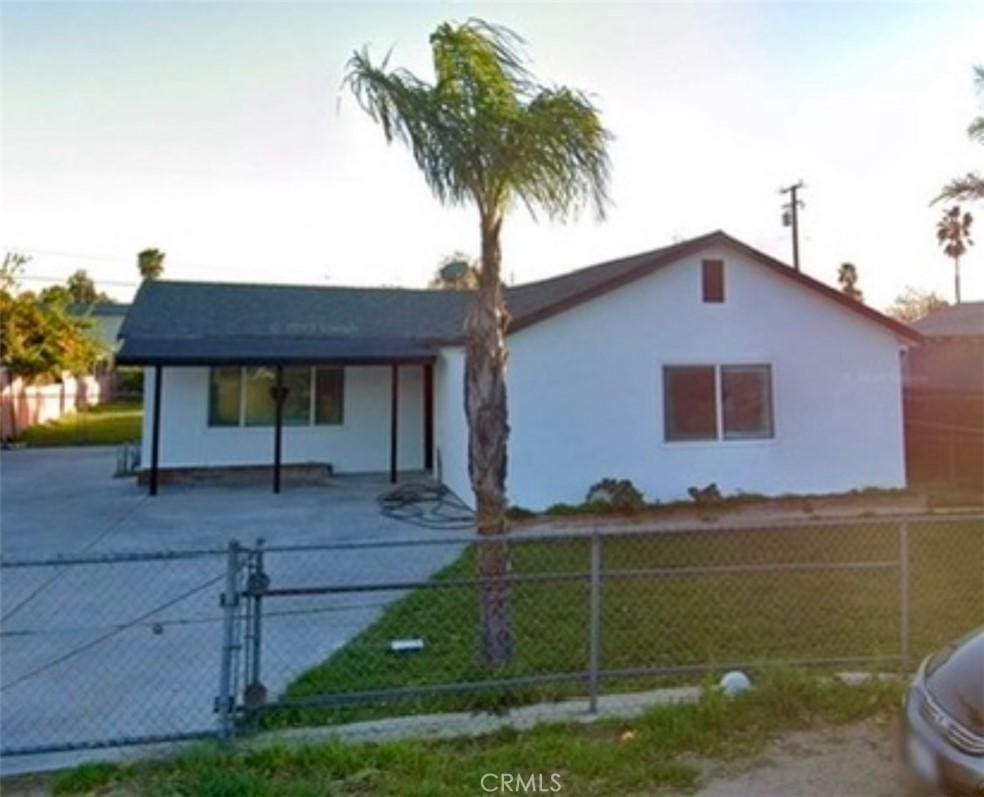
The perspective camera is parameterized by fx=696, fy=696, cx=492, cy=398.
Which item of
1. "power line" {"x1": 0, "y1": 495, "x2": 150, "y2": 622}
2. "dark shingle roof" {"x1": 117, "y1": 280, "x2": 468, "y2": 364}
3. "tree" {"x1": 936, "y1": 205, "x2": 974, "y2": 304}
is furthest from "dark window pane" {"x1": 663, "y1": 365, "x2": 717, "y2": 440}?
"tree" {"x1": 936, "y1": 205, "x2": 974, "y2": 304}

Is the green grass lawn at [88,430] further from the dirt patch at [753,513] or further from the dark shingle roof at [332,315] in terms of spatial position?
the dirt patch at [753,513]

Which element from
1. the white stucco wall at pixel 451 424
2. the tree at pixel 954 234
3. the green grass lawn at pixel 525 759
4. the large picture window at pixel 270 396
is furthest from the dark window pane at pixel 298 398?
the tree at pixel 954 234

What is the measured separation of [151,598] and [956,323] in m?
26.8

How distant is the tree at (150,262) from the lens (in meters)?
60.5

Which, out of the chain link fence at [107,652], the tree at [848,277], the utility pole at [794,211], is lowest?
the chain link fence at [107,652]

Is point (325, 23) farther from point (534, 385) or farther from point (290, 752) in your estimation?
point (290, 752)

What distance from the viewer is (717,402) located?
11.6 metres

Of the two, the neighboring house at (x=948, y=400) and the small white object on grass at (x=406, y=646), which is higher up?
the neighboring house at (x=948, y=400)

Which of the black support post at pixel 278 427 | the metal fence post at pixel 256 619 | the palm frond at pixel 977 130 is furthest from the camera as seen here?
the black support post at pixel 278 427

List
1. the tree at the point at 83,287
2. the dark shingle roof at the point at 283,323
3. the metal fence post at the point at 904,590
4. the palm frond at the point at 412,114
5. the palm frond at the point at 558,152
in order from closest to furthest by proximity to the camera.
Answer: the metal fence post at the point at 904,590
the palm frond at the point at 412,114
the palm frond at the point at 558,152
the dark shingle roof at the point at 283,323
the tree at the point at 83,287

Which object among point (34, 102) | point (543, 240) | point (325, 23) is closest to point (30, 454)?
point (34, 102)

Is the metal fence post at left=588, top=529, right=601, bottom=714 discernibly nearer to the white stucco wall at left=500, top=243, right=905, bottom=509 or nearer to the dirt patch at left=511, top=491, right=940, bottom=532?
the dirt patch at left=511, top=491, right=940, bottom=532

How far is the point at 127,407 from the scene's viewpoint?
3681 centimetres

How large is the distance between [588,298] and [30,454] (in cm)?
1735
